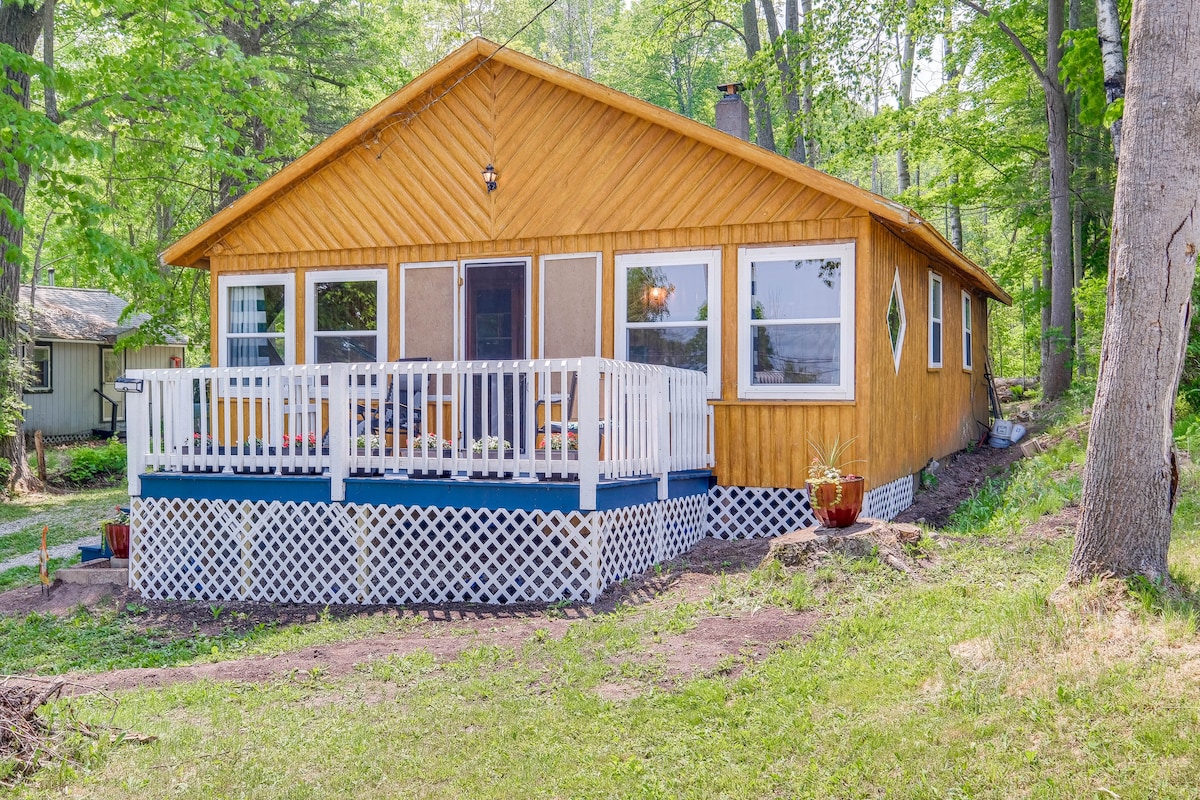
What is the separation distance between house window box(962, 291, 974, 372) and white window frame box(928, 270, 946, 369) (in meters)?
1.90

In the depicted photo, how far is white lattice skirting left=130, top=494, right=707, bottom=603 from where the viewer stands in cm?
759

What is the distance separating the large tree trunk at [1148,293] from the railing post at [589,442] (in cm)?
329

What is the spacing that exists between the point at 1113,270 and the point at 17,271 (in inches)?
653

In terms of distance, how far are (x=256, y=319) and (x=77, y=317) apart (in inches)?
658

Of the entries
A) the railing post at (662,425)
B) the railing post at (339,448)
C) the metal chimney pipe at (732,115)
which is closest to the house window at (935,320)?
the metal chimney pipe at (732,115)

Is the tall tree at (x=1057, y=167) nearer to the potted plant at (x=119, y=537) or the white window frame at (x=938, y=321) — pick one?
the white window frame at (x=938, y=321)

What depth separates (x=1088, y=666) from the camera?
430cm

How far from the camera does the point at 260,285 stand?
1125 cm

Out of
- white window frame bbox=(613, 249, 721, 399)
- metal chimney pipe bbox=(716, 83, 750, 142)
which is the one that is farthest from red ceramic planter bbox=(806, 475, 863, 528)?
metal chimney pipe bbox=(716, 83, 750, 142)

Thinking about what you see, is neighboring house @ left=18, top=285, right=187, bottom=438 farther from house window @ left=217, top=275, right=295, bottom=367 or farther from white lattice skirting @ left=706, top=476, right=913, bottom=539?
white lattice skirting @ left=706, top=476, right=913, bottom=539

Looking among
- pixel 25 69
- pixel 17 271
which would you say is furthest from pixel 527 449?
pixel 17 271

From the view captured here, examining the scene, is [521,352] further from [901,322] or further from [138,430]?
[901,322]

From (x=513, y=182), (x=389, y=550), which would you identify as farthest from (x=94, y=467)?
(x=389, y=550)

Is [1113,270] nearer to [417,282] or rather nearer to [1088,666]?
[1088,666]
